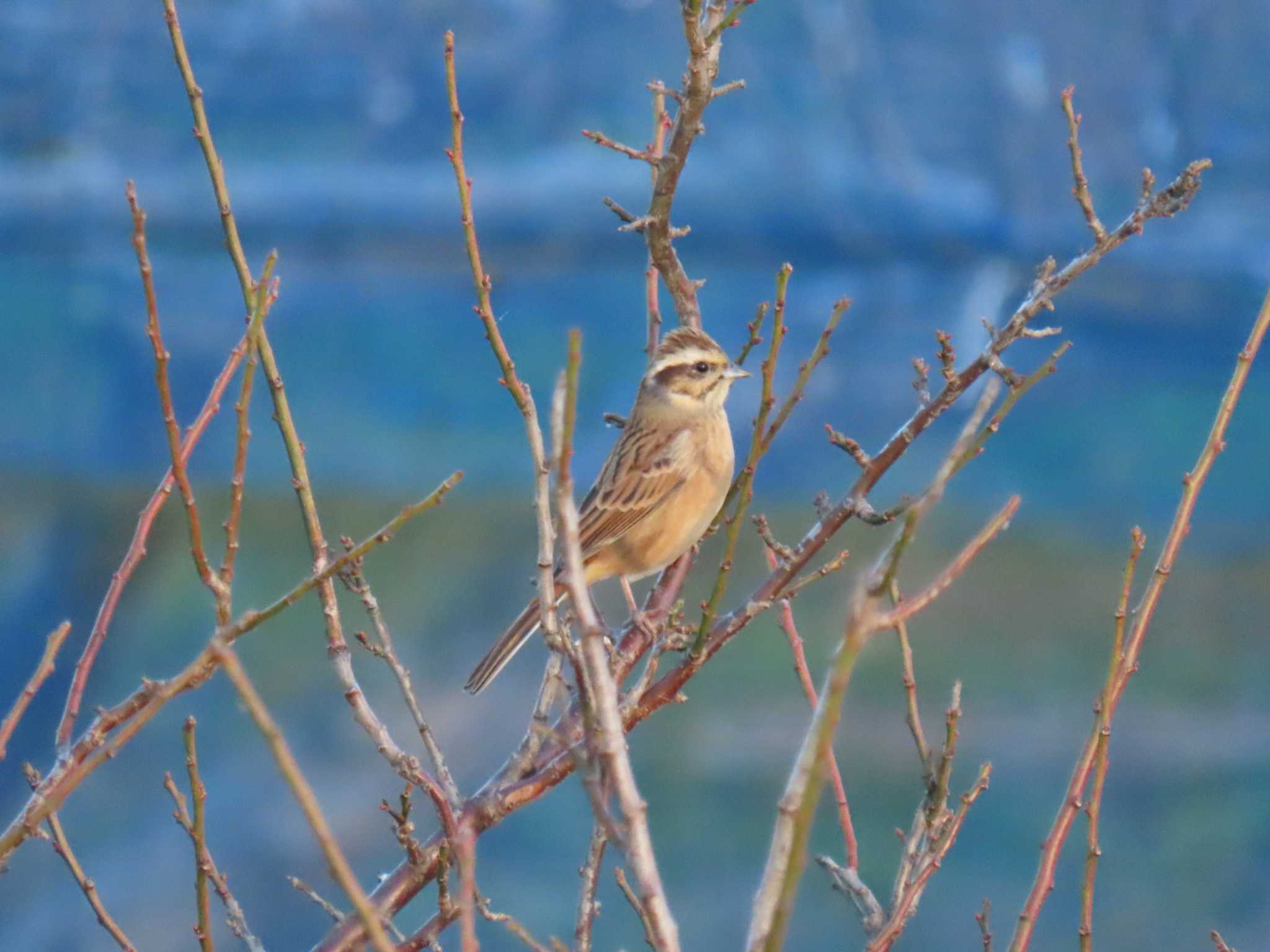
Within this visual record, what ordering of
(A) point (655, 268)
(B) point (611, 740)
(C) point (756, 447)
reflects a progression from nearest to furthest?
(B) point (611, 740) → (C) point (756, 447) → (A) point (655, 268)

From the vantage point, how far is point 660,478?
4.97 metres

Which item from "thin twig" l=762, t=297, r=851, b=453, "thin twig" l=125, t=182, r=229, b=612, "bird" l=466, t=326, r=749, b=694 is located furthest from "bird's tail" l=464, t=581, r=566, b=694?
"thin twig" l=125, t=182, r=229, b=612

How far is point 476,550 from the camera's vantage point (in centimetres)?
650

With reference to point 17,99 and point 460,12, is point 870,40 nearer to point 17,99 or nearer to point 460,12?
point 460,12

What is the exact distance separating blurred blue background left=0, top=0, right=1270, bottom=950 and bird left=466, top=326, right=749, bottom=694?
1.29 m

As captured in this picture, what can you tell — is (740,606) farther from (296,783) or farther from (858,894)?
(296,783)

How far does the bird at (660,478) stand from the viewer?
4.84 metres

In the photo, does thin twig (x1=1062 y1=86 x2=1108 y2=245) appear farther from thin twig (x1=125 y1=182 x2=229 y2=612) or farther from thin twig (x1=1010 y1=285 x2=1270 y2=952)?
thin twig (x1=125 y1=182 x2=229 y2=612)

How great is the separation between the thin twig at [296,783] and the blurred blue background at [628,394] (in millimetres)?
4523

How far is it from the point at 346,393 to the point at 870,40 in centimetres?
290

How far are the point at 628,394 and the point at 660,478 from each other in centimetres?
158

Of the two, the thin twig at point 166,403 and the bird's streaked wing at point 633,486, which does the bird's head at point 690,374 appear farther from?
the thin twig at point 166,403

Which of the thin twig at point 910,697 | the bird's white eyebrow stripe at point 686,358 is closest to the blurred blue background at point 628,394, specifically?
the bird's white eyebrow stripe at point 686,358

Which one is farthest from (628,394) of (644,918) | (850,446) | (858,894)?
(644,918)
